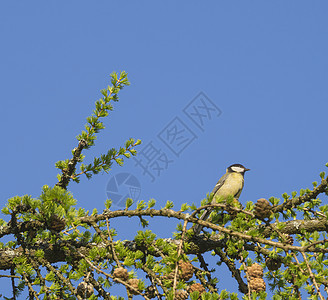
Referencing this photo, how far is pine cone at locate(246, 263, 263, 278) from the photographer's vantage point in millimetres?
3760

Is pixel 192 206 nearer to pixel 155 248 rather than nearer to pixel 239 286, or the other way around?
pixel 155 248

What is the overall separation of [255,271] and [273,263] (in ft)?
0.71

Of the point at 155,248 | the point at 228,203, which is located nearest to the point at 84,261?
the point at 155,248

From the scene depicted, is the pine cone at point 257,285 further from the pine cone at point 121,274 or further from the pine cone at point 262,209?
the pine cone at point 121,274

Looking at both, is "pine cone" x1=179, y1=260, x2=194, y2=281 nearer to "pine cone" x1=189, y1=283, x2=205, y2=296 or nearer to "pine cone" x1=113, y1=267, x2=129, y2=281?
"pine cone" x1=189, y1=283, x2=205, y2=296

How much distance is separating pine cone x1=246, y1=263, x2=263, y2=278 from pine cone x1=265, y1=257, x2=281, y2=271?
0.16 meters

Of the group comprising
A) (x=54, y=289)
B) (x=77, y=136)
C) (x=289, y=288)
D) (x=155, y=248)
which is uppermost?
(x=77, y=136)

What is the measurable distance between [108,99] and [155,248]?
197 centimetres

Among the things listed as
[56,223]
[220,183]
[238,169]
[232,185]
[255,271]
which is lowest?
[255,271]

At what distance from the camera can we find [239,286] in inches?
163

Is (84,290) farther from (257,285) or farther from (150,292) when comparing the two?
(257,285)

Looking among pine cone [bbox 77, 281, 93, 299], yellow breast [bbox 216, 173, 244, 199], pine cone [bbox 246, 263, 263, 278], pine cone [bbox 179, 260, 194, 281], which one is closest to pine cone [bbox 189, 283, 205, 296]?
pine cone [bbox 179, 260, 194, 281]

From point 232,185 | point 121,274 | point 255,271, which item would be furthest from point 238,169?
point 121,274

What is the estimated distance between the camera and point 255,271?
3775 millimetres
